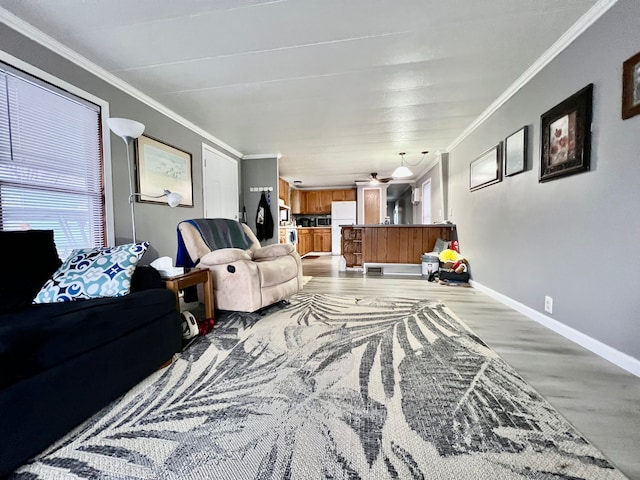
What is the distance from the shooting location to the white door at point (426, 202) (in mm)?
6150

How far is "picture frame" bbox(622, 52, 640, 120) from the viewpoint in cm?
143

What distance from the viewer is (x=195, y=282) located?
199cm

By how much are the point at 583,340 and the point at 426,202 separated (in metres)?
5.00

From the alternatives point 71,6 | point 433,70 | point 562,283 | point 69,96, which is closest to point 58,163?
point 69,96

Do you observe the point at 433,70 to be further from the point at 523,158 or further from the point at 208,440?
the point at 208,440

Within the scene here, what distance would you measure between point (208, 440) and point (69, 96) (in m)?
2.70

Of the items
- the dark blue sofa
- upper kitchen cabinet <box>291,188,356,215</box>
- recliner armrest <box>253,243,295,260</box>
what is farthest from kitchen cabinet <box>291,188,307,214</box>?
the dark blue sofa

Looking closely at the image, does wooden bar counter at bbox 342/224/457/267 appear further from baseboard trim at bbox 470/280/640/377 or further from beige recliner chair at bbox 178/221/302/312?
beige recliner chair at bbox 178/221/302/312

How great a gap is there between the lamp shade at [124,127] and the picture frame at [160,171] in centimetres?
72

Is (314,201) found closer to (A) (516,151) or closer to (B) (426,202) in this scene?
(B) (426,202)

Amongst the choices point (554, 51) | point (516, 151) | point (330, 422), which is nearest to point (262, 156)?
point (516, 151)

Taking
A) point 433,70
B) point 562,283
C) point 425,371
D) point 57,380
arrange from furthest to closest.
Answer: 1. point 433,70
2. point 562,283
3. point 425,371
4. point 57,380

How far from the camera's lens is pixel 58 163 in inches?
81.0

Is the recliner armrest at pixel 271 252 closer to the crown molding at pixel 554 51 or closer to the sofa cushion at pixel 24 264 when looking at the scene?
the sofa cushion at pixel 24 264
